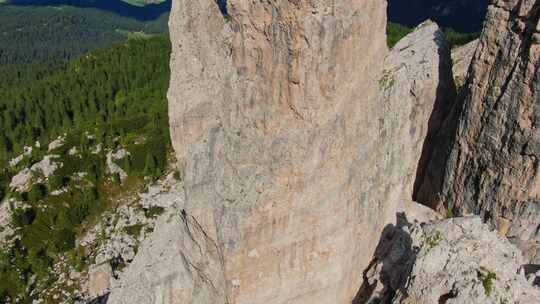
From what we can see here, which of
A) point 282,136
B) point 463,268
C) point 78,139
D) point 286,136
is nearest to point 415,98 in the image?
point 286,136

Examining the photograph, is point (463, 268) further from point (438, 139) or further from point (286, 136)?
point (438, 139)

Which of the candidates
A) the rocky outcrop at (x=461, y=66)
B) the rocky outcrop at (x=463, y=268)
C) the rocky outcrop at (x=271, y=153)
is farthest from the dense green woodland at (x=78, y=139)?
the rocky outcrop at (x=463, y=268)

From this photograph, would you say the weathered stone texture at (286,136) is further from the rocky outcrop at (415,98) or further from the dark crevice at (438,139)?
the dark crevice at (438,139)

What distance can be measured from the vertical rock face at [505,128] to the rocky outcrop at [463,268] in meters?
4.84

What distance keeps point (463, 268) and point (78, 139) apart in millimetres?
95305

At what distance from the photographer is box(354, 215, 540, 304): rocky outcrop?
66.3 ft

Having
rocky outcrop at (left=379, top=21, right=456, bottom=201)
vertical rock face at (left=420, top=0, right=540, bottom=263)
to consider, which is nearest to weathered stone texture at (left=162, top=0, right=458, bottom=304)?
rocky outcrop at (left=379, top=21, right=456, bottom=201)

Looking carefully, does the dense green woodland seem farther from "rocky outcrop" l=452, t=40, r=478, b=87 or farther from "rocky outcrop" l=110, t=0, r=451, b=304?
"rocky outcrop" l=452, t=40, r=478, b=87

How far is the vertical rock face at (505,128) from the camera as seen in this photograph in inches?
1008

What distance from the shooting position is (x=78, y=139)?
100562 mm

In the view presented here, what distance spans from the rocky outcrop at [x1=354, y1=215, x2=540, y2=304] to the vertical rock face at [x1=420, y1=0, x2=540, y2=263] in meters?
4.84

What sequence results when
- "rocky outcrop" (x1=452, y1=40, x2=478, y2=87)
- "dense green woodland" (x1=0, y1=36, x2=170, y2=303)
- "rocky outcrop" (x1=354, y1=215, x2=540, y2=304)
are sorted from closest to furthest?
"rocky outcrop" (x1=354, y1=215, x2=540, y2=304), "rocky outcrop" (x1=452, y1=40, x2=478, y2=87), "dense green woodland" (x1=0, y1=36, x2=170, y2=303)

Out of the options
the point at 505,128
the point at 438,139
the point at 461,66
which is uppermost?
the point at 461,66

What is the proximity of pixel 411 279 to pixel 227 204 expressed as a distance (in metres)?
9.78
